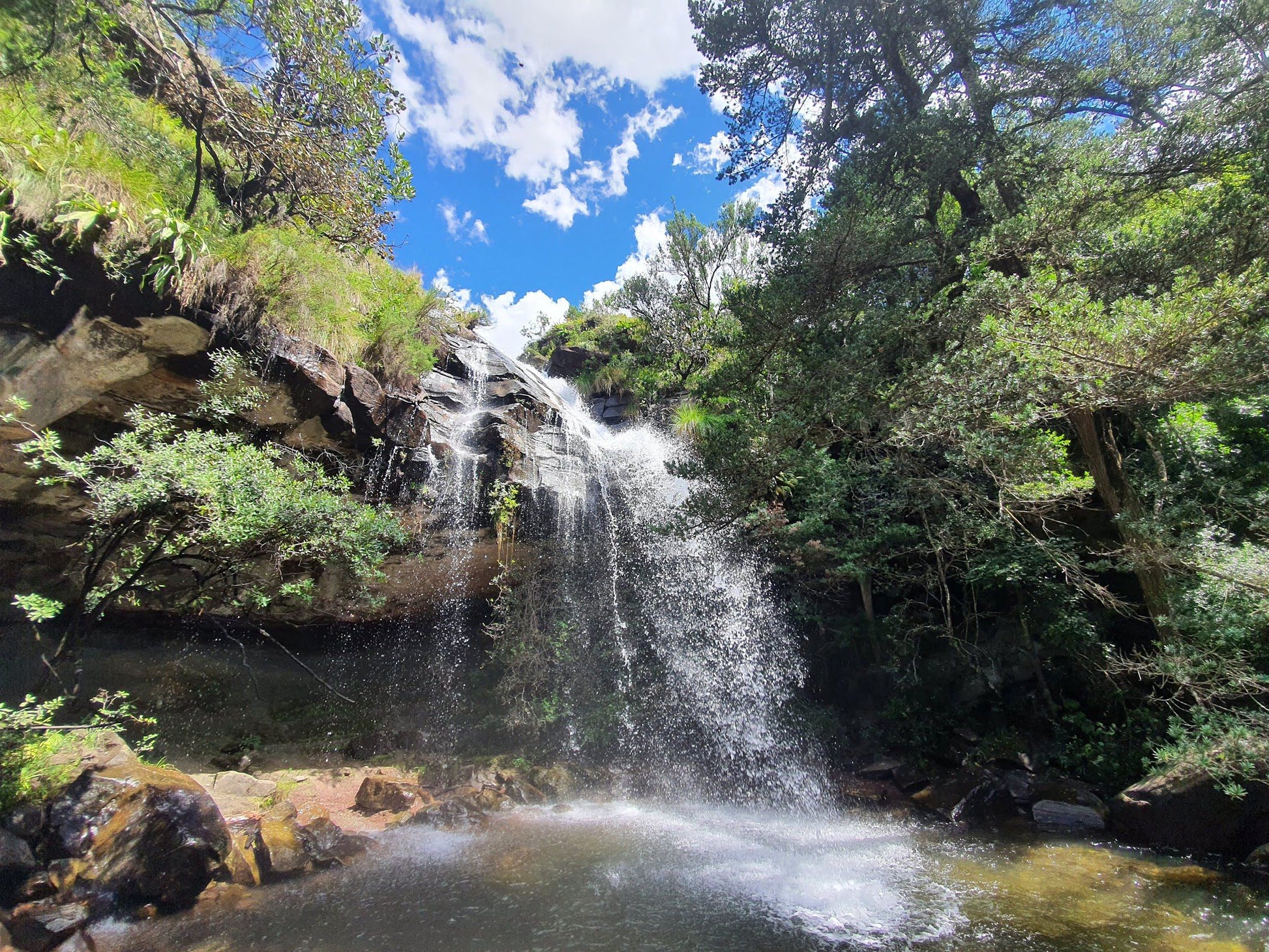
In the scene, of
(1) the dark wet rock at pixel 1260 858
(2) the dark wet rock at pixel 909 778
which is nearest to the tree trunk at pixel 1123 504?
(1) the dark wet rock at pixel 1260 858

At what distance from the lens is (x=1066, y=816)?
22.1 ft

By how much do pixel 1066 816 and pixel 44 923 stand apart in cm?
996

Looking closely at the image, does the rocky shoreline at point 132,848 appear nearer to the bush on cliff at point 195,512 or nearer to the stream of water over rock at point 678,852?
the stream of water over rock at point 678,852

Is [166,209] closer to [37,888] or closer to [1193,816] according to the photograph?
[37,888]

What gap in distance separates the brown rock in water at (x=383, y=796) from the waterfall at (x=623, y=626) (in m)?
2.60

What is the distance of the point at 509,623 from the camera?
10.9 m

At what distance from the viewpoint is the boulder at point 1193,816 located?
18.1 ft

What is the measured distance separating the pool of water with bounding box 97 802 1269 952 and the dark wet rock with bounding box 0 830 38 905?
752mm

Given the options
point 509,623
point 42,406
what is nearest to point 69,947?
point 42,406

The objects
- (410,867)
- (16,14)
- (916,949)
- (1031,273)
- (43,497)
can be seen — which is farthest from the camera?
(43,497)

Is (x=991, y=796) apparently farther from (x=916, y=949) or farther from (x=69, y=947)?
(x=69, y=947)

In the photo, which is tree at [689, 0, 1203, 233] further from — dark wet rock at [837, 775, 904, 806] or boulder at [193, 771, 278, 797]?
boulder at [193, 771, 278, 797]

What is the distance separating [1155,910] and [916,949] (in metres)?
2.23

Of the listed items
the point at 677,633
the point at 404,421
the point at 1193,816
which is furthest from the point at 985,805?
the point at 404,421
